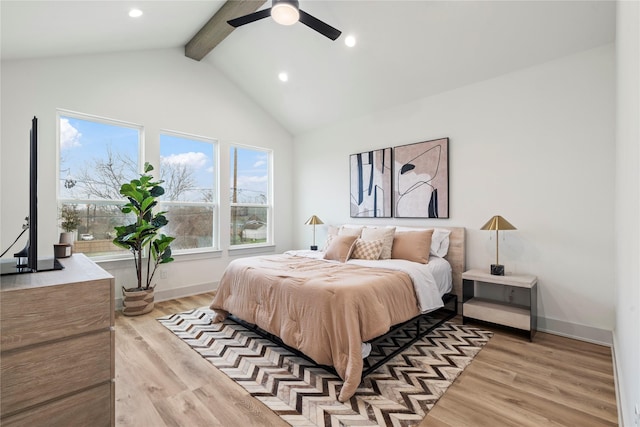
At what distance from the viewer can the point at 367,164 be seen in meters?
4.62

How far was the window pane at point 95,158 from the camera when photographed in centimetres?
355

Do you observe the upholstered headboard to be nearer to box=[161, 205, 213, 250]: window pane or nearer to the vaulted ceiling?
the vaulted ceiling

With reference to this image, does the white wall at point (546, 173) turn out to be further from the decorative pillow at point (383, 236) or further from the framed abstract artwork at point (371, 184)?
the decorative pillow at point (383, 236)

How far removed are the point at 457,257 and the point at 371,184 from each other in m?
1.63

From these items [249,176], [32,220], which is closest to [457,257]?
[249,176]

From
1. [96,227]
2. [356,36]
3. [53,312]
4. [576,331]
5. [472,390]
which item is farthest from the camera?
[96,227]

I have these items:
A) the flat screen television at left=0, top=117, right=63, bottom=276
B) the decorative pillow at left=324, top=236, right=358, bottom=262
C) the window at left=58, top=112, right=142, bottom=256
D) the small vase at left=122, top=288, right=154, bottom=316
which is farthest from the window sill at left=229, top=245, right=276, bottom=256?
the flat screen television at left=0, top=117, right=63, bottom=276

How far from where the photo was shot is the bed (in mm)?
2113

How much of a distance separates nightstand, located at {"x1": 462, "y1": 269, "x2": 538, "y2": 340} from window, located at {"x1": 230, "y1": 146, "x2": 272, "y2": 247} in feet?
11.6

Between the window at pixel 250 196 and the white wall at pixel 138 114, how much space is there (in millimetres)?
176

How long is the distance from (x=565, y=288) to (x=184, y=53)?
5.68 m

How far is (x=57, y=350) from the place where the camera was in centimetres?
120

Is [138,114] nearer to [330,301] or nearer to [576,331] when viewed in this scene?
[330,301]

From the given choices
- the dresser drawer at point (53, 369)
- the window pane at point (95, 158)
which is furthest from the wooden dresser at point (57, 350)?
the window pane at point (95, 158)
